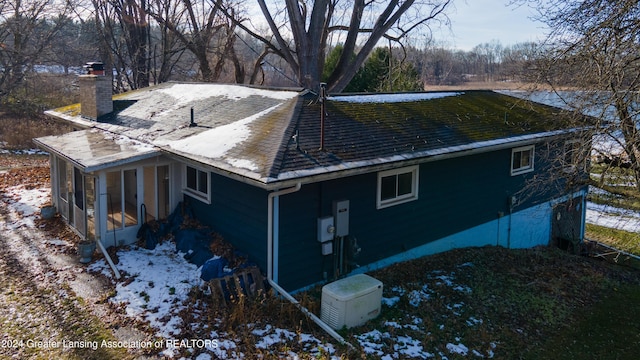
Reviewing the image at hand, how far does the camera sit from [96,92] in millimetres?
13906

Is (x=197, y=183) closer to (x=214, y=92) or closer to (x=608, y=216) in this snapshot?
(x=214, y=92)

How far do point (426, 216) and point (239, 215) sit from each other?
4.15 m

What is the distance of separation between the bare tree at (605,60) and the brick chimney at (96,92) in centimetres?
1173

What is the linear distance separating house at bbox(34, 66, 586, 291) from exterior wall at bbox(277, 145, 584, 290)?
0.03 metres

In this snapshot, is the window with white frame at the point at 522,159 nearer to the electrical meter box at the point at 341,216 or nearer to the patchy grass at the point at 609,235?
the patchy grass at the point at 609,235

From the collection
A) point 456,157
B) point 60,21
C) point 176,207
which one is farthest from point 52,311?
point 60,21

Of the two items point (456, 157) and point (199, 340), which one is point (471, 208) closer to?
point (456, 157)

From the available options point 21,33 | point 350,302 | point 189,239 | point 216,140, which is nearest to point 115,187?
point 189,239

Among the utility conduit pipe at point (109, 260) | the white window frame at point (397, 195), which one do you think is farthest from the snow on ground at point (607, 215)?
the utility conduit pipe at point (109, 260)

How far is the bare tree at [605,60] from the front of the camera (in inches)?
313

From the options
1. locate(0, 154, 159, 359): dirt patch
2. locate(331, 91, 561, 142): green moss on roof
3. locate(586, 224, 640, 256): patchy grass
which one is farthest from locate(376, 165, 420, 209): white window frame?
locate(586, 224, 640, 256): patchy grass

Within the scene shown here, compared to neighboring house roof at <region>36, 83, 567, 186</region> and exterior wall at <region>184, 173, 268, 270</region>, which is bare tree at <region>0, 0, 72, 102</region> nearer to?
neighboring house roof at <region>36, 83, 567, 186</region>

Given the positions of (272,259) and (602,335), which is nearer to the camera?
(272,259)

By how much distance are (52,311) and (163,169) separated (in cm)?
363
